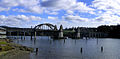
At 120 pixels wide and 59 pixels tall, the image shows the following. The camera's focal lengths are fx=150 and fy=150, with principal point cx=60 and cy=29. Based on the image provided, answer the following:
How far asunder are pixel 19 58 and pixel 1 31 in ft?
224

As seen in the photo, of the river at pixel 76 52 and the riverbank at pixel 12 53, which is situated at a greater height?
the riverbank at pixel 12 53

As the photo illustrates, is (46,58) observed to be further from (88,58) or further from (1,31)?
(1,31)

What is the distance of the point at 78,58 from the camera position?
40562mm

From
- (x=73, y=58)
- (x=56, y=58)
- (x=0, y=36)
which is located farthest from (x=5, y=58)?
(x=0, y=36)

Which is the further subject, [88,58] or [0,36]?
[0,36]

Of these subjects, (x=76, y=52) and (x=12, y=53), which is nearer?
(x=12, y=53)

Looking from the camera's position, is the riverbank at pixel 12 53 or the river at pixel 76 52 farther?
the river at pixel 76 52

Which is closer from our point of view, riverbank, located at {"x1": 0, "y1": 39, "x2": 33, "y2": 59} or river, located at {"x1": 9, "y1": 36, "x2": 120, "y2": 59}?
riverbank, located at {"x1": 0, "y1": 39, "x2": 33, "y2": 59}

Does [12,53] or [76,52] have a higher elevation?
[12,53]

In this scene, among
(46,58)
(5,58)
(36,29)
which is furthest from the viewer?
(36,29)

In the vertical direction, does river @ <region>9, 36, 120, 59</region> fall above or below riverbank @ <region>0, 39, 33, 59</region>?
below

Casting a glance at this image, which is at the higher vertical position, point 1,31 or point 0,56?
point 1,31

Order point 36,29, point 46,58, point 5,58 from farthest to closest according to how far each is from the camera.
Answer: point 36,29, point 46,58, point 5,58

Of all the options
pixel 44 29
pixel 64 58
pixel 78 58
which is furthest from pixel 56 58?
pixel 44 29
